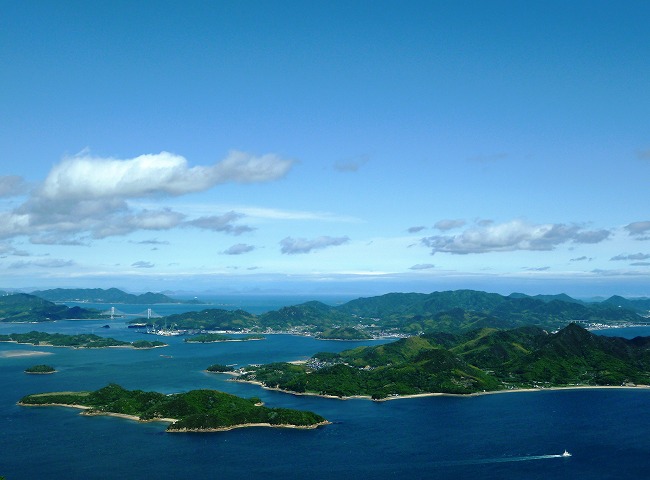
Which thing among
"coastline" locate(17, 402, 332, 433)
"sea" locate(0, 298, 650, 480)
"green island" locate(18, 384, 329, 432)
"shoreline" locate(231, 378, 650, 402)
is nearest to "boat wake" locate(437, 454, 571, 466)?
"sea" locate(0, 298, 650, 480)

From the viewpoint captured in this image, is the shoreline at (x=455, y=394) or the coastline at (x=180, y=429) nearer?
the coastline at (x=180, y=429)

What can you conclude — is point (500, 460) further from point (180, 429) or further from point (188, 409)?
point (188, 409)

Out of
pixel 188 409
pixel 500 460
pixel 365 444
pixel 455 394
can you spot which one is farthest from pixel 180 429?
pixel 455 394

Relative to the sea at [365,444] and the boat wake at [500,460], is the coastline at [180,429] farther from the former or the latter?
the boat wake at [500,460]

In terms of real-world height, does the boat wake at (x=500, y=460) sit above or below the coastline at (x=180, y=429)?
below

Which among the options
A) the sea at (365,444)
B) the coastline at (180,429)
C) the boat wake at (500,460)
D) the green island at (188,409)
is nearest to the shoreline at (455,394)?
the sea at (365,444)

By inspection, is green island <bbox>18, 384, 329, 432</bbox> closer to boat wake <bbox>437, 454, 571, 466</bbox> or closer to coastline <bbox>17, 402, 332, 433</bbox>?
coastline <bbox>17, 402, 332, 433</bbox>

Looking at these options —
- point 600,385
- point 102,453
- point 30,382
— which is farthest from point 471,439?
point 30,382

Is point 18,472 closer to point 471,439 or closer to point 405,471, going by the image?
point 405,471
